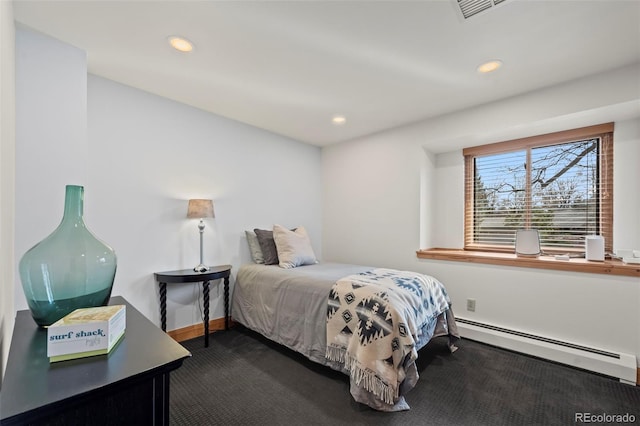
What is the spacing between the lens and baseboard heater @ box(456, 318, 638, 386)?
82.6 inches

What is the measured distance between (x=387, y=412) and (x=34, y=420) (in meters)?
1.73

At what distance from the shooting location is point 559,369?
2.26 meters

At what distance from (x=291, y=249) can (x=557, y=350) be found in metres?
2.57

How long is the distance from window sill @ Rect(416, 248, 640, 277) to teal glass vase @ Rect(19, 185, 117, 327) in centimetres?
296

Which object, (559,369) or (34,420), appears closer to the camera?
(34,420)

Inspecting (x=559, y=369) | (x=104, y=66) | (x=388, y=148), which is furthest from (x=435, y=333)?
(x=104, y=66)

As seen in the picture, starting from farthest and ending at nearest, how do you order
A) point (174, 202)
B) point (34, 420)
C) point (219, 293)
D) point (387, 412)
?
point (219, 293), point (174, 202), point (387, 412), point (34, 420)

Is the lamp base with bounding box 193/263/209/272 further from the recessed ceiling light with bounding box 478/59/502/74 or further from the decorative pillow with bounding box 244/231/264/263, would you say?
the recessed ceiling light with bounding box 478/59/502/74

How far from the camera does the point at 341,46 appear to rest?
190 cm

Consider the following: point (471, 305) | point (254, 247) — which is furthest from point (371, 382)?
point (254, 247)

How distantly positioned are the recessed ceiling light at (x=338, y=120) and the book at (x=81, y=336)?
278cm

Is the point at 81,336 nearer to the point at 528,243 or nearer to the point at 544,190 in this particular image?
the point at 528,243

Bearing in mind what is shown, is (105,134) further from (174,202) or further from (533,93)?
(533,93)

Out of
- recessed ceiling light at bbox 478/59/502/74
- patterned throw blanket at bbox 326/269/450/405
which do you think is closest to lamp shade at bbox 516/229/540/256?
patterned throw blanket at bbox 326/269/450/405
